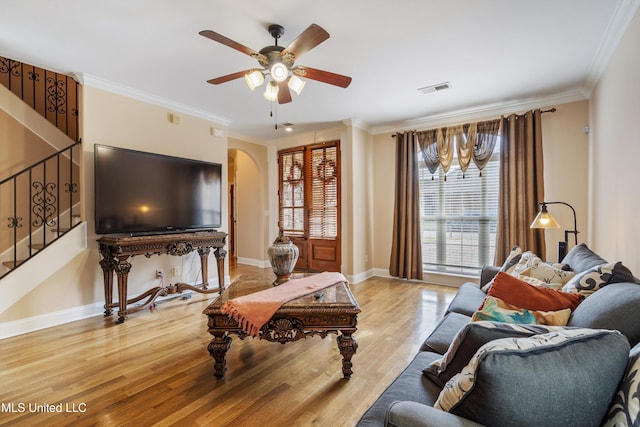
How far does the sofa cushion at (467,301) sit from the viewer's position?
2.09 m

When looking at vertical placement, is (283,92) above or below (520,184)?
above

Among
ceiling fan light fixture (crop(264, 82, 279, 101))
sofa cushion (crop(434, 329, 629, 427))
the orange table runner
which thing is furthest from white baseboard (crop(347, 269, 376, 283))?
sofa cushion (crop(434, 329, 629, 427))

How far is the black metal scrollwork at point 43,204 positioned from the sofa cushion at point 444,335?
4223 mm

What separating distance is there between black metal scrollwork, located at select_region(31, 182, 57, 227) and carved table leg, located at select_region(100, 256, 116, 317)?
1.03m

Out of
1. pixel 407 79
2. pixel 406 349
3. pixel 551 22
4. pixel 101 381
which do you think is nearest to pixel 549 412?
pixel 406 349

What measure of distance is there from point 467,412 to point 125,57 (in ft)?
12.0

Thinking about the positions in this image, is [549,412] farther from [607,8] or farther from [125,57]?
[125,57]

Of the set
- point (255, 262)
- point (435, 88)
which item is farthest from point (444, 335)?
point (255, 262)

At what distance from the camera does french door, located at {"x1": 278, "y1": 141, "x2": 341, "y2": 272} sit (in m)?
5.26

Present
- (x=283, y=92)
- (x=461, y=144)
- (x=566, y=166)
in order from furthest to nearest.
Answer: (x=461, y=144)
(x=566, y=166)
(x=283, y=92)

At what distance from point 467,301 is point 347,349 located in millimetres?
980

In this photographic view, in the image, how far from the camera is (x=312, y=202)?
5.55m

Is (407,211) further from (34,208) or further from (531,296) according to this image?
(34,208)

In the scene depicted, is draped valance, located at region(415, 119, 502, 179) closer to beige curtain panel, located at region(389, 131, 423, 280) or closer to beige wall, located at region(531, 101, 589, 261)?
beige curtain panel, located at region(389, 131, 423, 280)
